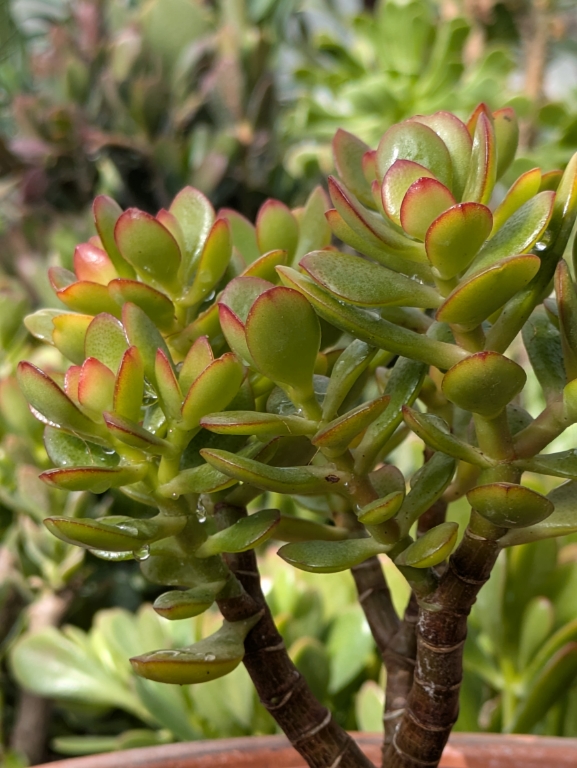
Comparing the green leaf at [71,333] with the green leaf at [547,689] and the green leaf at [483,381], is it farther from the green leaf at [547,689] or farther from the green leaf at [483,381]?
the green leaf at [547,689]

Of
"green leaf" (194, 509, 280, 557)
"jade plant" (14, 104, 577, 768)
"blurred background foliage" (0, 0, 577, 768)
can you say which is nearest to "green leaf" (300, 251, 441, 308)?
"jade plant" (14, 104, 577, 768)

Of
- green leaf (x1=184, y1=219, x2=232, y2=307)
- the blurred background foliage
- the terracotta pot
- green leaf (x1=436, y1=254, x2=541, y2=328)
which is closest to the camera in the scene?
green leaf (x1=436, y1=254, x2=541, y2=328)

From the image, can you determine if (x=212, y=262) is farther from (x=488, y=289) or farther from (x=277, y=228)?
(x=488, y=289)

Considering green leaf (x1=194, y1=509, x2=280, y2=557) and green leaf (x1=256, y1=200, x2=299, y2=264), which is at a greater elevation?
green leaf (x1=256, y1=200, x2=299, y2=264)

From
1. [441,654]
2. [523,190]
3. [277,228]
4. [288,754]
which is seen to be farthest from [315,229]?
[288,754]

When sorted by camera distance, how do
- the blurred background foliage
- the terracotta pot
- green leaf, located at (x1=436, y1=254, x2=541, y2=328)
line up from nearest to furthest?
green leaf, located at (x1=436, y1=254, x2=541, y2=328) → the terracotta pot → the blurred background foliage

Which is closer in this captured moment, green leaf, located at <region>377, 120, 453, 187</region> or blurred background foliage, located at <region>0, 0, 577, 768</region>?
green leaf, located at <region>377, 120, 453, 187</region>

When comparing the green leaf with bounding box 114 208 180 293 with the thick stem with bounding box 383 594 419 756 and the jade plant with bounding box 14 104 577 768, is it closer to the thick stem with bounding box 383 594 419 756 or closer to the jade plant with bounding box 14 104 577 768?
the jade plant with bounding box 14 104 577 768
